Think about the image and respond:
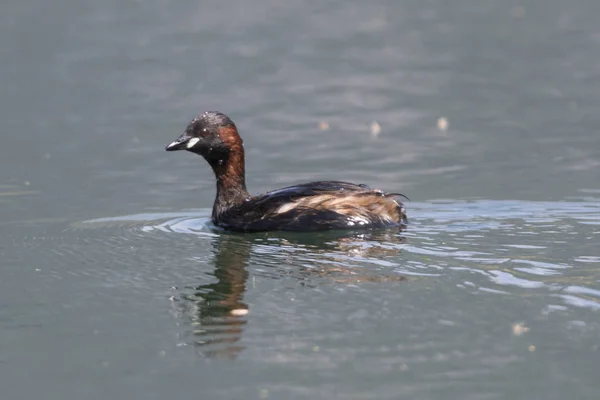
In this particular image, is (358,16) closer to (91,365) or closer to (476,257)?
(476,257)

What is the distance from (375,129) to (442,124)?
984mm

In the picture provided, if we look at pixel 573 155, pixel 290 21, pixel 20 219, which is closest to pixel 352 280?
pixel 20 219

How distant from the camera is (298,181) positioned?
48.7 feet

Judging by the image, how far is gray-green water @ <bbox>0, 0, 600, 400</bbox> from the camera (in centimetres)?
729

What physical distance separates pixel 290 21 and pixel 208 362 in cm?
1776

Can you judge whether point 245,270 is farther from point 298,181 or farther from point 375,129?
point 375,129

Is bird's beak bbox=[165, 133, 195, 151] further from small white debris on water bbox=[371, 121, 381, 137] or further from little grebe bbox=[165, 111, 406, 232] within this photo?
small white debris on water bbox=[371, 121, 381, 137]

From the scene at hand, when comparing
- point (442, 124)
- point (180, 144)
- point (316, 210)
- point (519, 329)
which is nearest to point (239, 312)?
point (519, 329)

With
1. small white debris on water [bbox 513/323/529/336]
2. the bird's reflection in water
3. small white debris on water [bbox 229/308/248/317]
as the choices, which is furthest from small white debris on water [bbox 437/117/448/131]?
small white debris on water [bbox 513/323/529/336]

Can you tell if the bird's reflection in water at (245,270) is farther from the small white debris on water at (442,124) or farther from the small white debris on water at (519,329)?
the small white debris on water at (442,124)

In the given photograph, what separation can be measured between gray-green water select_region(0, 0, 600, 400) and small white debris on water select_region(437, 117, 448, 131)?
0.57 feet

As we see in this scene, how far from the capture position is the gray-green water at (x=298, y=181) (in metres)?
7.29

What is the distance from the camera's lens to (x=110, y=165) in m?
15.9

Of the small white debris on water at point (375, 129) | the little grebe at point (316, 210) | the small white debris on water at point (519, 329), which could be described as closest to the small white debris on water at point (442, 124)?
the small white debris on water at point (375, 129)
